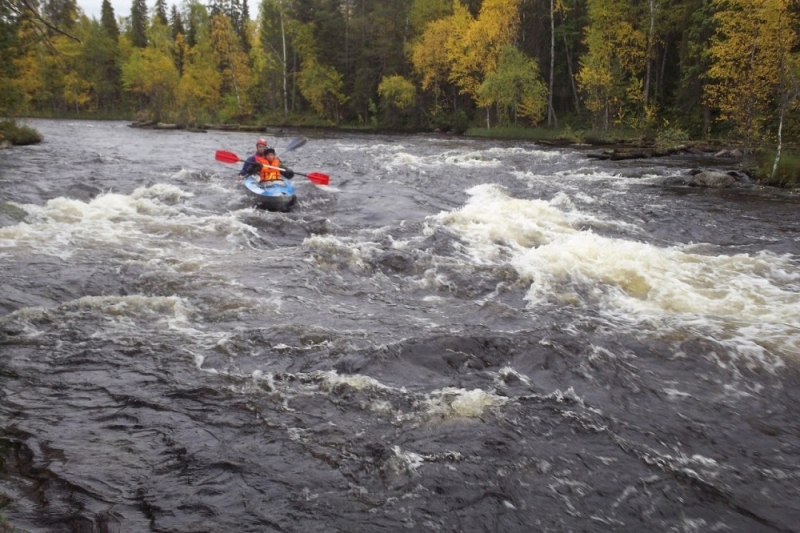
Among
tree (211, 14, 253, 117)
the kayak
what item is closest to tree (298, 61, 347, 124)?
tree (211, 14, 253, 117)

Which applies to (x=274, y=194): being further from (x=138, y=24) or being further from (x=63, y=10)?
(x=138, y=24)

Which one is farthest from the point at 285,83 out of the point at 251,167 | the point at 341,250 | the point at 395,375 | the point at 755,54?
the point at 395,375

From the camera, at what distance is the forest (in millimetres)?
16188

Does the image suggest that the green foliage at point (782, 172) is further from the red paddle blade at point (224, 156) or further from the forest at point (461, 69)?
the red paddle blade at point (224, 156)

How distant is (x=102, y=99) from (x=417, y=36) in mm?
37277

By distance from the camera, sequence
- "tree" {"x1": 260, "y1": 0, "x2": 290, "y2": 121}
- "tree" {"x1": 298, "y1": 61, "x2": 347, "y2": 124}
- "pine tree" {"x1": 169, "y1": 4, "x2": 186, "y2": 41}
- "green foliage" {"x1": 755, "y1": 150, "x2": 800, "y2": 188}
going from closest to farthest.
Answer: "green foliage" {"x1": 755, "y1": 150, "x2": 800, "y2": 188}
"tree" {"x1": 298, "y1": 61, "x2": 347, "y2": 124}
"tree" {"x1": 260, "y1": 0, "x2": 290, "y2": 121}
"pine tree" {"x1": 169, "y1": 4, "x2": 186, "y2": 41}

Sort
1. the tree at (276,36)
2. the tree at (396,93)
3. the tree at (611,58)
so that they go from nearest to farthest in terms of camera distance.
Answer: the tree at (611,58), the tree at (396,93), the tree at (276,36)

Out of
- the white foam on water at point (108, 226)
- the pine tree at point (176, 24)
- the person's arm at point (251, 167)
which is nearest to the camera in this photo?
the white foam on water at point (108, 226)

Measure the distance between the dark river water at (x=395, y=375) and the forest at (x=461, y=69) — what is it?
26.7ft

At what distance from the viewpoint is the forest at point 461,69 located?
1619cm

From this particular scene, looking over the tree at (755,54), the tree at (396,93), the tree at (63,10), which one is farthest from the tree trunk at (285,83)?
the tree at (63,10)

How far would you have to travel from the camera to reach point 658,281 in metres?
7.05

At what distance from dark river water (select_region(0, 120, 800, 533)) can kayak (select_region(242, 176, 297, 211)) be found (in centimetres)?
133

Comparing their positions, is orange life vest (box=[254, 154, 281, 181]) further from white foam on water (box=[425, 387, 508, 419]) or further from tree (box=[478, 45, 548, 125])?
tree (box=[478, 45, 548, 125])
